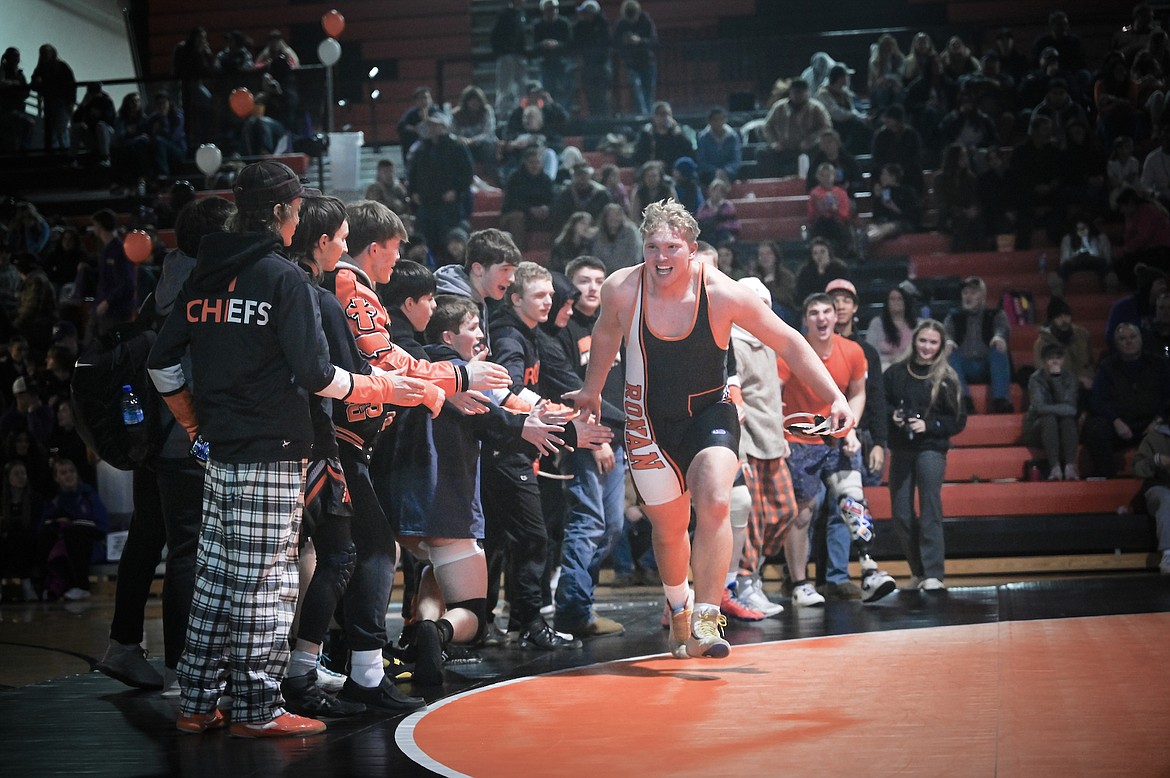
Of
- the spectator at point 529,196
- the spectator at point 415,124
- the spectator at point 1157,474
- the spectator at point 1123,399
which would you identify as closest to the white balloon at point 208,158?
the spectator at point 415,124

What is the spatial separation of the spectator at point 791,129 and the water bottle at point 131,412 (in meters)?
10.4

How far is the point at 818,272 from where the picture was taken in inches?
443

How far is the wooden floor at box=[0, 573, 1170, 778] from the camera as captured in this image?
140 inches

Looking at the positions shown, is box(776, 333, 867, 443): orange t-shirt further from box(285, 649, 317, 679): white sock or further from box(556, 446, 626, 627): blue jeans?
box(285, 649, 317, 679): white sock

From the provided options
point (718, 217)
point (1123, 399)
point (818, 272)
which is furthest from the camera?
point (718, 217)

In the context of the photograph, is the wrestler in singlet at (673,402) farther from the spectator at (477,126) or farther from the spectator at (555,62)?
the spectator at (555,62)

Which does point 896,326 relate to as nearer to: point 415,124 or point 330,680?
point 415,124

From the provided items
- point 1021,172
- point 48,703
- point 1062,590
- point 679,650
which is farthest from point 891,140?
point 48,703

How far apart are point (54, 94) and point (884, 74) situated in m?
9.68

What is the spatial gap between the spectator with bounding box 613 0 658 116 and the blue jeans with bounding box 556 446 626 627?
383 inches

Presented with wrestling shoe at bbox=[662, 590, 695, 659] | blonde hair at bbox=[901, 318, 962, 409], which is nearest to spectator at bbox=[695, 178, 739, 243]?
blonde hair at bbox=[901, 318, 962, 409]

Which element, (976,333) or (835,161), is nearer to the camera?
(976,333)

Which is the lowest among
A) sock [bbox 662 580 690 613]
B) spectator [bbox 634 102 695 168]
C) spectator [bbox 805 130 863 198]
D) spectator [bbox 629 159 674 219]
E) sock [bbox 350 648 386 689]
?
sock [bbox 350 648 386 689]

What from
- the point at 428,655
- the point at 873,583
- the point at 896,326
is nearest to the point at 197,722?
the point at 428,655
